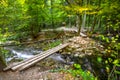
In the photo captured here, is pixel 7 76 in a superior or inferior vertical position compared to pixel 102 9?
inferior

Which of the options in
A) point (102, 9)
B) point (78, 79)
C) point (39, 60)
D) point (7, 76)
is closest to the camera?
point (78, 79)

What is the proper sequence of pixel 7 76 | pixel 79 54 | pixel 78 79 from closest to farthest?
pixel 78 79
pixel 7 76
pixel 79 54

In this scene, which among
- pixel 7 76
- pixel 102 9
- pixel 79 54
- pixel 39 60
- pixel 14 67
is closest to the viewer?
pixel 7 76

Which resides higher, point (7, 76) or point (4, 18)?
point (4, 18)

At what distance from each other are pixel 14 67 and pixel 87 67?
12.1ft

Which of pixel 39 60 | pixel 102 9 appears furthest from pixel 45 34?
pixel 39 60

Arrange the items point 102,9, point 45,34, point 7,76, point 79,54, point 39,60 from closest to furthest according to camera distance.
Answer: point 7,76 < point 39,60 < point 79,54 < point 102,9 < point 45,34

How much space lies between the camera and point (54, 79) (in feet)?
20.9

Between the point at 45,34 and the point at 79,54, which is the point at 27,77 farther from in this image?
the point at 45,34

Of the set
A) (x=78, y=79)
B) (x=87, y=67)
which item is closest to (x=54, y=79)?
(x=78, y=79)

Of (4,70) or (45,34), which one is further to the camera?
(45,34)

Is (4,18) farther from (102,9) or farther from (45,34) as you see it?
(102,9)

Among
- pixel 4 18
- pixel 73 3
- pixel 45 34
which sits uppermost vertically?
pixel 73 3

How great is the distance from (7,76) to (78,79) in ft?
9.31
